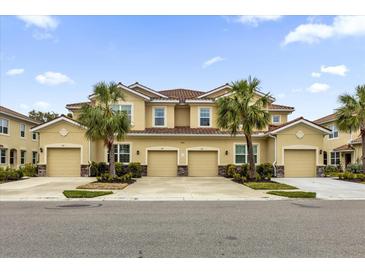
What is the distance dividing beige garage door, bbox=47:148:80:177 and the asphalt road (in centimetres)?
1180

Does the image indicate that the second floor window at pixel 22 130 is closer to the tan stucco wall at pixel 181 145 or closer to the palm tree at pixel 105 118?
the tan stucco wall at pixel 181 145

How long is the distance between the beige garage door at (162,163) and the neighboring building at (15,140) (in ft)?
49.4

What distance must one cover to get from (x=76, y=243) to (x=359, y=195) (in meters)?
13.0

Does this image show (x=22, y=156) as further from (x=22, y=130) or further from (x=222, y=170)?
(x=222, y=170)

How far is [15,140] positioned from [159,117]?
640 inches

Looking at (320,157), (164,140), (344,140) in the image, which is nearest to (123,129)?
(164,140)

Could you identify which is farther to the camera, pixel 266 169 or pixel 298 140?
pixel 298 140

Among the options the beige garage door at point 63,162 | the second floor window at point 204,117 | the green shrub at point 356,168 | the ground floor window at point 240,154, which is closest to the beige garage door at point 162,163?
the second floor window at point 204,117

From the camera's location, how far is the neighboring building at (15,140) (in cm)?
2705

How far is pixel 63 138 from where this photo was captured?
72.2ft

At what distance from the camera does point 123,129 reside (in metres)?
17.5

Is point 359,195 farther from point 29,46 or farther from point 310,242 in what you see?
point 29,46

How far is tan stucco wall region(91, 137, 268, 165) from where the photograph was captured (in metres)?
23.0

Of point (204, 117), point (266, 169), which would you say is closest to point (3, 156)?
point (204, 117)
